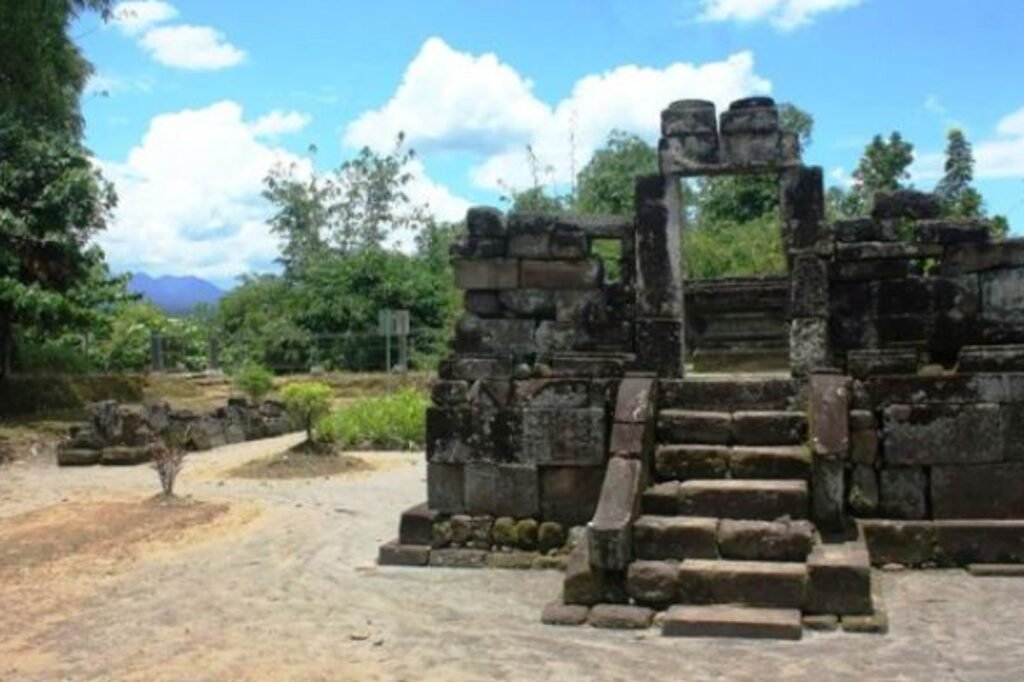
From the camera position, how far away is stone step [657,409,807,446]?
8.35 meters

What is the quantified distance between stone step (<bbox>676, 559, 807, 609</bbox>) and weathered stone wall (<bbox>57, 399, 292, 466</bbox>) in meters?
12.0

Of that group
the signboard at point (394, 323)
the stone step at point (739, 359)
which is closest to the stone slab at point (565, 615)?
the stone step at point (739, 359)

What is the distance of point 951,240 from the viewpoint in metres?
8.45

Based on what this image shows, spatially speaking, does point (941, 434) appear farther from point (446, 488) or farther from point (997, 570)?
point (446, 488)

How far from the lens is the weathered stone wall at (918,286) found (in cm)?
840

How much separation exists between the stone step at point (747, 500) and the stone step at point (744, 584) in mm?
729

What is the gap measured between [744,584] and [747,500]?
103cm

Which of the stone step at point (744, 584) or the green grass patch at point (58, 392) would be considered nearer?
the stone step at point (744, 584)

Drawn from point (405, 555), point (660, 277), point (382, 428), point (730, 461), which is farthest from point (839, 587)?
point (382, 428)

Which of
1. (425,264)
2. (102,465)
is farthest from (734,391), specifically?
(425,264)

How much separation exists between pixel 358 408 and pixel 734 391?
11547 mm

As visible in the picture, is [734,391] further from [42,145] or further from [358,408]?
[42,145]

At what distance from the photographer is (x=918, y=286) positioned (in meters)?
8.60

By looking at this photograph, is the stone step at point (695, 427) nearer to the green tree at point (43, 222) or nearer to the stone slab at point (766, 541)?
the stone slab at point (766, 541)
